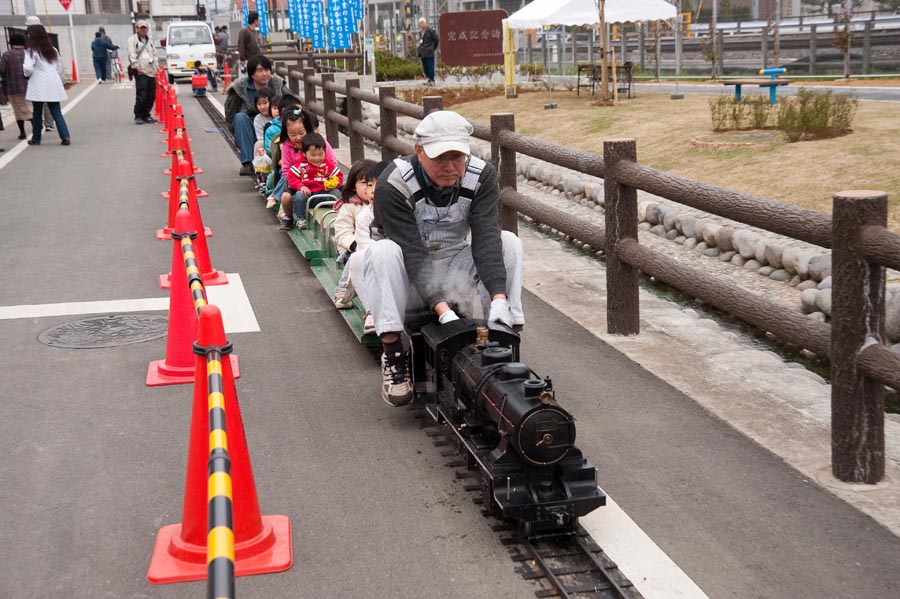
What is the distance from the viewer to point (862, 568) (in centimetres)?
388

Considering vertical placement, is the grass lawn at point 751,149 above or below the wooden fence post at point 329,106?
below

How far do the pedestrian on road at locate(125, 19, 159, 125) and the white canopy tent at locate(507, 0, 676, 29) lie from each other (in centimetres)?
809

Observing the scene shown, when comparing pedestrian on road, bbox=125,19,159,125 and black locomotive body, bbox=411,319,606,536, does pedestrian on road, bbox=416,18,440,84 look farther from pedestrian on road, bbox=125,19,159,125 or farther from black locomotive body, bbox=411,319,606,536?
black locomotive body, bbox=411,319,606,536

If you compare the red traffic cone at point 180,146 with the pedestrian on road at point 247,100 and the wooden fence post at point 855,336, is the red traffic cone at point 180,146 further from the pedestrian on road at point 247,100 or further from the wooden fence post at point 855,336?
the wooden fence post at point 855,336

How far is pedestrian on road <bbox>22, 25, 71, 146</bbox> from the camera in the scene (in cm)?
1773

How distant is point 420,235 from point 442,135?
568 millimetres

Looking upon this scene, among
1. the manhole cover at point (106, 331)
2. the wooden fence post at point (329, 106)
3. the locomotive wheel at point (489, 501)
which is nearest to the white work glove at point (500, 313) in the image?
the locomotive wheel at point (489, 501)

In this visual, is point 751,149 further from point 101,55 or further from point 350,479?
point 101,55

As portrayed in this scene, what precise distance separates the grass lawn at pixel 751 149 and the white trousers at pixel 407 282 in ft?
21.1

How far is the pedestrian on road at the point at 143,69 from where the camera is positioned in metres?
21.4

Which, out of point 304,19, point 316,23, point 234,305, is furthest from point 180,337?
point 304,19

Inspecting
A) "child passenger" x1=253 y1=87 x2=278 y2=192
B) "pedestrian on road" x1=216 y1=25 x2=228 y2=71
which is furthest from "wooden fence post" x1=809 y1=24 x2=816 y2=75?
"pedestrian on road" x1=216 y1=25 x2=228 y2=71

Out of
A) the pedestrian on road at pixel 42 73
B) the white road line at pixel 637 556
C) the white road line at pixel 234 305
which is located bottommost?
the white road line at pixel 637 556

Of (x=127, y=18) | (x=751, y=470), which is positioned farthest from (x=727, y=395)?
(x=127, y=18)
